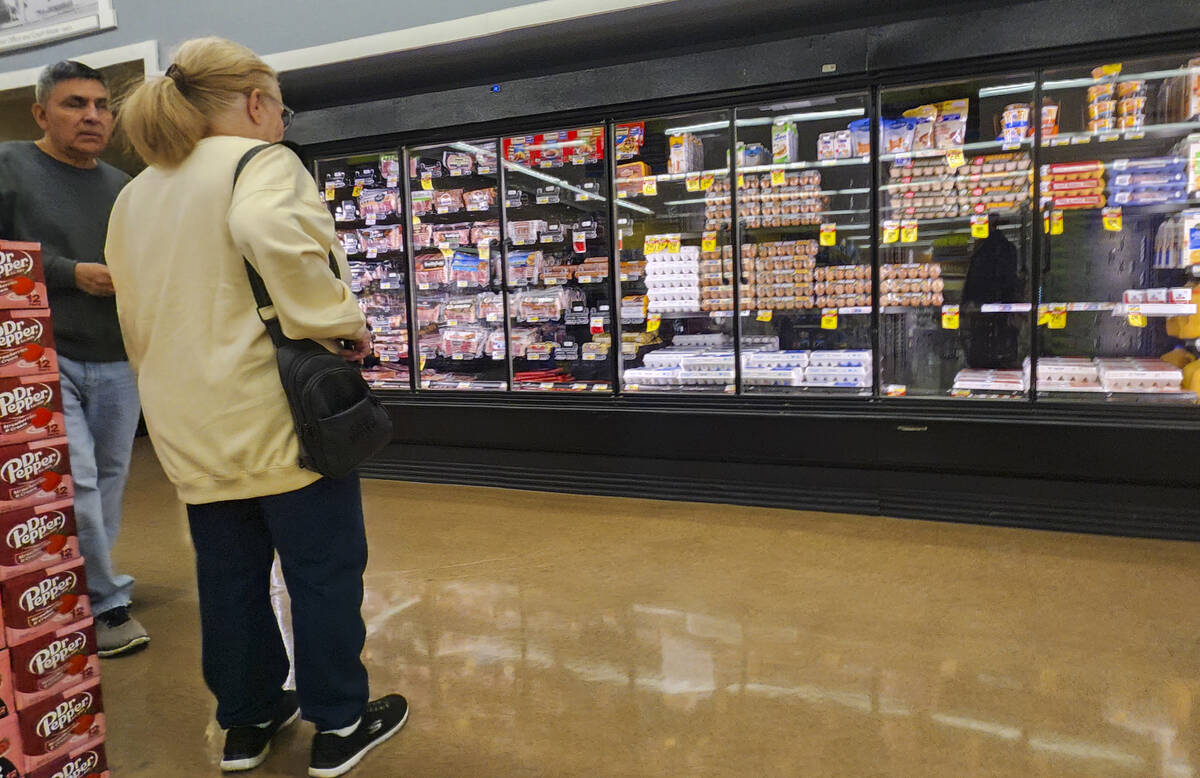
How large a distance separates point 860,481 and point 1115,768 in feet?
7.50

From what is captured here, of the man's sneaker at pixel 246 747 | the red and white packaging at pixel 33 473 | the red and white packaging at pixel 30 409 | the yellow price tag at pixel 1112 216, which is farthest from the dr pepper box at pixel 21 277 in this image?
the yellow price tag at pixel 1112 216

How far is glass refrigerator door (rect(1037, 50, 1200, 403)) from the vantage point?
3.82 metres

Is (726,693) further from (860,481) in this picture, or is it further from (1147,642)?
(860,481)

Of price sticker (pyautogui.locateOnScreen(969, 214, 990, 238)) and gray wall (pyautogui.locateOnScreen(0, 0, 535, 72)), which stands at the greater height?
gray wall (pyautogui.locateOnScreen(0, 0, 535, 72))

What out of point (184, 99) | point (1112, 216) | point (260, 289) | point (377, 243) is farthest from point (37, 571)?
point (1112, 216)

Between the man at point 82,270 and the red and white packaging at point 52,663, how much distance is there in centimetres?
103

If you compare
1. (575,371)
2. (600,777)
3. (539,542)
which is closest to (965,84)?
(575,371)

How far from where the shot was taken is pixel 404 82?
203 inches

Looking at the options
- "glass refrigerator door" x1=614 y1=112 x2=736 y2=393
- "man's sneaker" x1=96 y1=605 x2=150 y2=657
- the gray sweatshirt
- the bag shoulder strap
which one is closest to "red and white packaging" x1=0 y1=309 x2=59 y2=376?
the bag shoulder strap

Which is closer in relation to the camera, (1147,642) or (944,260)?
(1147,642)

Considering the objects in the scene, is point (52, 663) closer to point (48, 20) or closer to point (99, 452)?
point (99, 452)

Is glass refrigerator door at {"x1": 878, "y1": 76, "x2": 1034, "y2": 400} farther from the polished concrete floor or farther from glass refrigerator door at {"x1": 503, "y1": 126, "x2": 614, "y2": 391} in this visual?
glass refrigerator door at {"x1": 503, "y1": 126, "x2": 614, "y2": 391}

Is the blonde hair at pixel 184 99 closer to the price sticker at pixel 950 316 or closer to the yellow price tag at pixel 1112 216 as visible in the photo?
the price sticker at pixel 950 316

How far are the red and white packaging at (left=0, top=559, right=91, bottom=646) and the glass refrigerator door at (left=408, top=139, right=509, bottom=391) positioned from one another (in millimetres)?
3478
